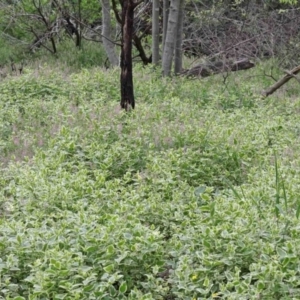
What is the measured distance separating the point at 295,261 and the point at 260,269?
0.73 feet

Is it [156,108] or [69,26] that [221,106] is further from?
[69,26]

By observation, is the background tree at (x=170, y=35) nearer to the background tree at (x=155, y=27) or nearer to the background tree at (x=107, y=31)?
the background tree at (x=155, y=27)

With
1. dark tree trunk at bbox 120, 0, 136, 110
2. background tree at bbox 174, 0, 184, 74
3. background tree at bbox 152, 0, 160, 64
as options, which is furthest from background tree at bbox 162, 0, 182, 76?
dark tree trunk at bbox 120, 0, 136, 110

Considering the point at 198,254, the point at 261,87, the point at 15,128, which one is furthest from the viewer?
the point at 261,87

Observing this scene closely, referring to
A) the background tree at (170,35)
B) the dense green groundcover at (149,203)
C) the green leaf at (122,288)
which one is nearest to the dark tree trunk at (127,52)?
the dense green groundcover at (149,203)

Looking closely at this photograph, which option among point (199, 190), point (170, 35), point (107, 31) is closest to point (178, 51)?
point (170, 35)

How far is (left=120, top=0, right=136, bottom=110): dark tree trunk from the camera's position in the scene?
7570 millimetres

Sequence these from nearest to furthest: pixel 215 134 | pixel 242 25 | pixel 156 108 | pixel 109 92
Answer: pixel 215 134 < pixel 156 108 < pixel 109 92 < pixel 242 25

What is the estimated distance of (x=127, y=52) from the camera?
7.75m

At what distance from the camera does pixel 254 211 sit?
3.98m

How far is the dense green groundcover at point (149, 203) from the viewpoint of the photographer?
335 centimetres

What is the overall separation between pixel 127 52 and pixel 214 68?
430cm

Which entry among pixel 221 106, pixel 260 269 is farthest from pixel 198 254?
pixel 221 106

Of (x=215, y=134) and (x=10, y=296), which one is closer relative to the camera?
(x=10, y=296)
